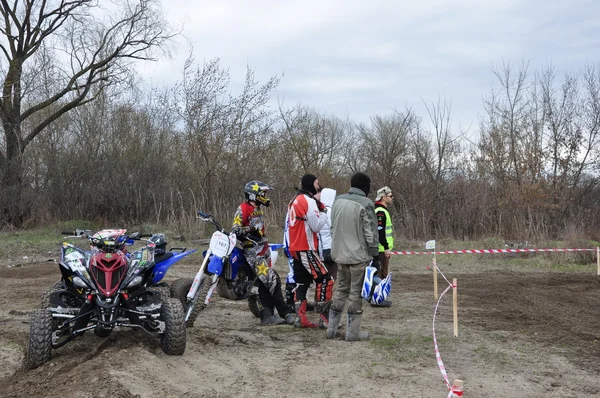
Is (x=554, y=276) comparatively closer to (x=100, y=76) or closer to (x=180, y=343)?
(x=180, y=343)

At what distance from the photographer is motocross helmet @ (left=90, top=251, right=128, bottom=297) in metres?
6.06

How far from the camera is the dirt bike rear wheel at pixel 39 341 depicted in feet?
19.0

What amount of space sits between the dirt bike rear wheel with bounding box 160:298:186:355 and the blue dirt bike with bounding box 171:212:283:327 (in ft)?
1.57

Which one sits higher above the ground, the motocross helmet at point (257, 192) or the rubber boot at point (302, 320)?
the motocross helmet at point (257, 192)

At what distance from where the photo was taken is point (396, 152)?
1104 inches

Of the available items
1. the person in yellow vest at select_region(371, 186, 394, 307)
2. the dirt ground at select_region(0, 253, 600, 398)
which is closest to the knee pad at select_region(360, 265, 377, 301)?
the dirt ground at select_region(0, 253, 600, 398)

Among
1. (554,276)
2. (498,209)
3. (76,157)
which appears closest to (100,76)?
(76,157)

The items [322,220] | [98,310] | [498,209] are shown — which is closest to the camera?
[98,310]

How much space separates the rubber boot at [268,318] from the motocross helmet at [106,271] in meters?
2.67

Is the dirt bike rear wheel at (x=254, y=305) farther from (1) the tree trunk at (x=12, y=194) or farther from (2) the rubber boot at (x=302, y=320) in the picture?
(1) the tree trunk at (x=12, y=194)

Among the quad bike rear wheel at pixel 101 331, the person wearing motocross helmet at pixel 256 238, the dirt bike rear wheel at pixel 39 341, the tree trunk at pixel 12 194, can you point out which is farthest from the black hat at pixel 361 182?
the tree trunk at pixel 12 194

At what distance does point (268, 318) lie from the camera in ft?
27.5

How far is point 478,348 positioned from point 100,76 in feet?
91.9

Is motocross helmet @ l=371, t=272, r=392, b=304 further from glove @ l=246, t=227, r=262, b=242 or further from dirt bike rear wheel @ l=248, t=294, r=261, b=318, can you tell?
glove @ l=246, t=227, r=262, b=242
